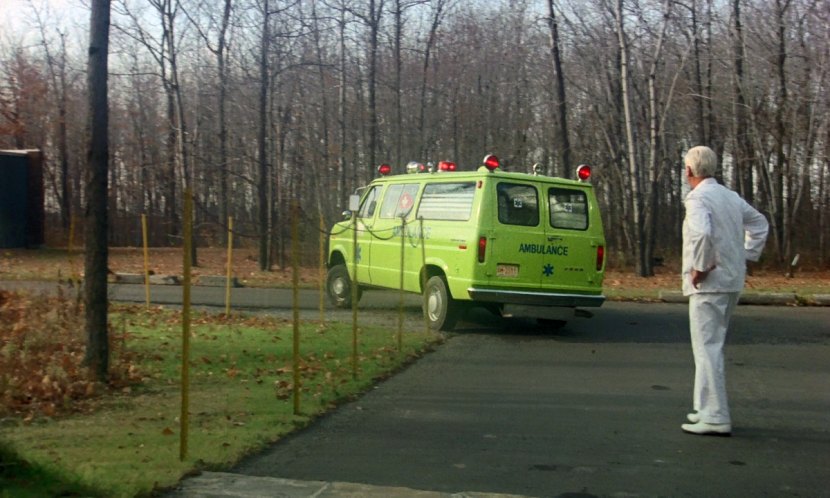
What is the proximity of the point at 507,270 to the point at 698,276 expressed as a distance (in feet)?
19.1

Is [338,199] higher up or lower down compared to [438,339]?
higher up

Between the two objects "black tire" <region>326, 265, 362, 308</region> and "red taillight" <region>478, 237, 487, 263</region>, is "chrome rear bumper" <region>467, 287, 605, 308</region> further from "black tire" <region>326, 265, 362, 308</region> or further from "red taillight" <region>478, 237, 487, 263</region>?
"black tire" <region>326, 265, 362, 308</region>

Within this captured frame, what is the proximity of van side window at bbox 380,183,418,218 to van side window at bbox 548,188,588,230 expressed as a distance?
233 cm

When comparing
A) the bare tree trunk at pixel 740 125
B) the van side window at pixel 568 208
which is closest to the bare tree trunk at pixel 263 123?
the van side window at pixel 568 208

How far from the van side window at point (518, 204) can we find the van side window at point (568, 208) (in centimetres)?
28

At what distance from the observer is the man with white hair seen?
6914 mm

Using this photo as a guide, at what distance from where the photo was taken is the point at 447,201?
13438 millimetres

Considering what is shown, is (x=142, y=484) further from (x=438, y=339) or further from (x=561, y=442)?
(x=438, y=339)

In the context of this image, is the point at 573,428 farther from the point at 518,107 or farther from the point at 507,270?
the point at 518,107

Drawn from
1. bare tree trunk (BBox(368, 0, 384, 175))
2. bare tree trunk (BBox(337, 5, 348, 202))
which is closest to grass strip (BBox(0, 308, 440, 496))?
bare tree trunk (BBox(368, 0, 384, 175))

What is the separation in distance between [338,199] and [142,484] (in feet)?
84.0

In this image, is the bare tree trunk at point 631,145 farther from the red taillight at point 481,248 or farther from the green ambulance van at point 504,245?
the red taillight at point 481,248

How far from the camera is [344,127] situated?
104ft

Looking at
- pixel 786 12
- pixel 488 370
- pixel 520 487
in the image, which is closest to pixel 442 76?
pixel 786 12
